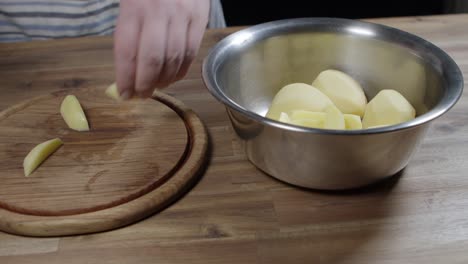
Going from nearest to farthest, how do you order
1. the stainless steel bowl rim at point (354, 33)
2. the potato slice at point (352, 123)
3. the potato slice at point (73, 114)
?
the stainless steel bowl rim at point (354, 33) < the potato slice at point (352, 123) < the potato slice at point (73, 114)

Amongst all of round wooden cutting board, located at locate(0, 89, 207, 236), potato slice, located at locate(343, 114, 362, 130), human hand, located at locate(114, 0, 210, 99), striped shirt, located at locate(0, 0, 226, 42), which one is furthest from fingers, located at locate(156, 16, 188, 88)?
striped shirt, located at locate(0, 0, 226, 42)

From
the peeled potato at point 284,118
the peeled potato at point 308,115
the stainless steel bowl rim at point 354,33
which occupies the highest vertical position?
the stainless steel bowl rim at point 354,33

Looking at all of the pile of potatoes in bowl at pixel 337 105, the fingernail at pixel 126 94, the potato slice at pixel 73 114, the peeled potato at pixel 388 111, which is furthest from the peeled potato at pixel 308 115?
the potato slice at pixel 73 114

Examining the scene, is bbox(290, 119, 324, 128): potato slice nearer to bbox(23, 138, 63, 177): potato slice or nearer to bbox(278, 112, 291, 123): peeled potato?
bbox(278, 112, 291, 123): peeled potato

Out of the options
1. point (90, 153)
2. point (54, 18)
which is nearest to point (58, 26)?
point (54, 18)

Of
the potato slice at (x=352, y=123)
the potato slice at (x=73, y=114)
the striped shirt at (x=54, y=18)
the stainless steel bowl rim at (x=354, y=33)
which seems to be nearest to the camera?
the stainless steel bowl rim at (x=354, y=33)

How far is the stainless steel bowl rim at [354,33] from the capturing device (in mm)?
633

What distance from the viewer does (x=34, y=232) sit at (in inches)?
26.4

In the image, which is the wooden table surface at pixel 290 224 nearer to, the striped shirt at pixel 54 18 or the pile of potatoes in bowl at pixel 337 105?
the pile of potatoes in bowl at pixel 337 105

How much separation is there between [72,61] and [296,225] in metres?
0.68

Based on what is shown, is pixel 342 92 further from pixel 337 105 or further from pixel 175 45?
pixel 175 45

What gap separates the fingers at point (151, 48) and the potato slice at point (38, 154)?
0.22 m

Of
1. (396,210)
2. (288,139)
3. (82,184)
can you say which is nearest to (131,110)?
(82,184)

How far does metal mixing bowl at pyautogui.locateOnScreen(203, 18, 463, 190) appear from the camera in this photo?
2.14ft
